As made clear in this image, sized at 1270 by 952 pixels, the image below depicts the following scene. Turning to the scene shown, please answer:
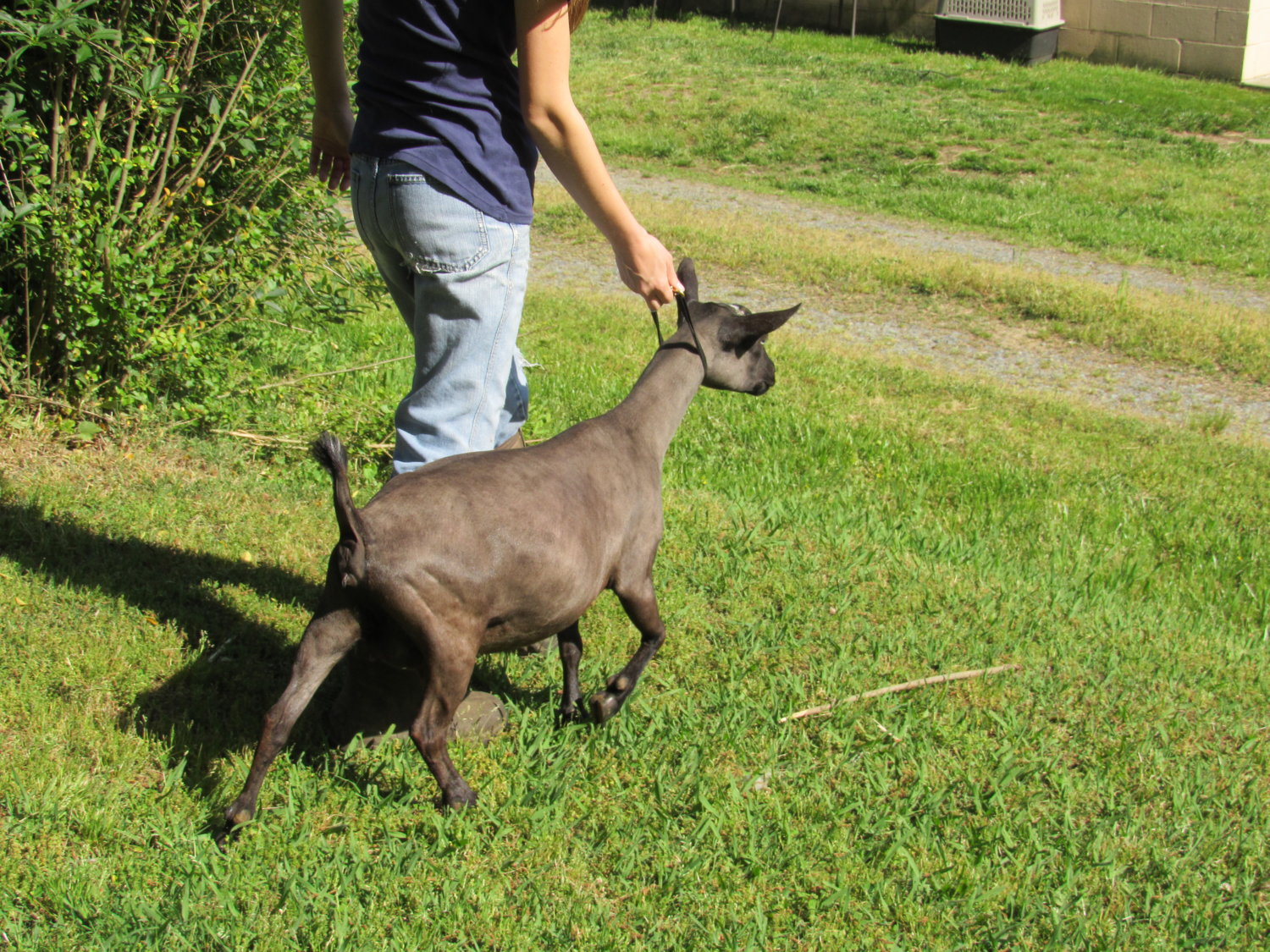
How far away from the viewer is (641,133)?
17.0 m

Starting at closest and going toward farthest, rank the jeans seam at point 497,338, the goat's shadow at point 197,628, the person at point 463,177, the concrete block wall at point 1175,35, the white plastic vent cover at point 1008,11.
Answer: the person at point 463,177, the jeans seam at point 497,338, the goat's shadow at point 197,628, the concrete block wall at point 1175,35, the white plastic vent cover at point 1008,11

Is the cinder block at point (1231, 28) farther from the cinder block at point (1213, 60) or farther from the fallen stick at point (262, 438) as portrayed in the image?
the fallen stick at point (262, 438)

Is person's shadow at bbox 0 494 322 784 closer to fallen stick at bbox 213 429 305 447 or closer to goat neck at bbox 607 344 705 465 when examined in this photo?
fallen stick at bbox 213 429 305 447

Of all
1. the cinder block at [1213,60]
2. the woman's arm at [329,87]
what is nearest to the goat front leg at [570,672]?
the woman's arm at [329,87]

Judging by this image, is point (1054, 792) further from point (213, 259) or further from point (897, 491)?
point (213, 259)

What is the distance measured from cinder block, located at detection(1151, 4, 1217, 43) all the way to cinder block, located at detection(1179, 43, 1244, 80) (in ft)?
0.50

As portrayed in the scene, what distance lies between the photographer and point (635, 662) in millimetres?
3805

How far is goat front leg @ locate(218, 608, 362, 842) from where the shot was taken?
302cm

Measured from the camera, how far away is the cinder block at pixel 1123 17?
1992cm

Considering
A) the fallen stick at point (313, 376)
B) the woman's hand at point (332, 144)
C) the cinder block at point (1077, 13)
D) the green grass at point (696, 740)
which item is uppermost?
the cinder block at point (1077, 13)

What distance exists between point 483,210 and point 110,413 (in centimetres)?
284

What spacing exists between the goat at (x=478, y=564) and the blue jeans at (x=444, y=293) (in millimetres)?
232

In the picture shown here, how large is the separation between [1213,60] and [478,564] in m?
20.5

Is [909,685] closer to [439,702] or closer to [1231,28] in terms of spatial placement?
[439,702]
